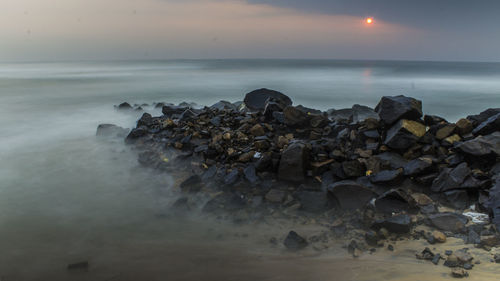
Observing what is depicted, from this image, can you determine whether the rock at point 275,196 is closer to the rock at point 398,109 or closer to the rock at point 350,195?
the rock at point 350,195

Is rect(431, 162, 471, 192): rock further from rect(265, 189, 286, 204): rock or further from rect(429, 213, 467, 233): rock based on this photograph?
rect(265, 189, 286, 204): rock

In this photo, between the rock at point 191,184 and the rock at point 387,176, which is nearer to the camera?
the rock at point 387,176

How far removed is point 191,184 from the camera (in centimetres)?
515

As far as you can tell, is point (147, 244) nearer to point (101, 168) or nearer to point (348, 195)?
point (348, 195)

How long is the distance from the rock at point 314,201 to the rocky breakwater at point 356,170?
13mm

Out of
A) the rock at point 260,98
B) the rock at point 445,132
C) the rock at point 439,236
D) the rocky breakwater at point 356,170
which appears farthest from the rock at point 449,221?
the rock at point 260,98

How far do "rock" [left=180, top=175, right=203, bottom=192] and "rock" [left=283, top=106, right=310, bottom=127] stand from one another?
2.42m

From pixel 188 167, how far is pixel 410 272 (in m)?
3.88

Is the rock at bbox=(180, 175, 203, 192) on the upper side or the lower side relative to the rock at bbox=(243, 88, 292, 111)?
lower

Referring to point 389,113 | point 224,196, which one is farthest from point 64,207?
point 389,113

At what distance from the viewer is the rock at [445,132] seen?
5.51 m

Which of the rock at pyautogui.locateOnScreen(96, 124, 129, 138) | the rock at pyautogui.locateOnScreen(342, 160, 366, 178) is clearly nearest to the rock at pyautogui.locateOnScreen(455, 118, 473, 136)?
the rock at pyautogui.locateOnScreen(342, 160, 366, 178)

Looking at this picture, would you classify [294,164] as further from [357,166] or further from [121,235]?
[121,235]

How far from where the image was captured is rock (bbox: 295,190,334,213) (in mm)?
4293
